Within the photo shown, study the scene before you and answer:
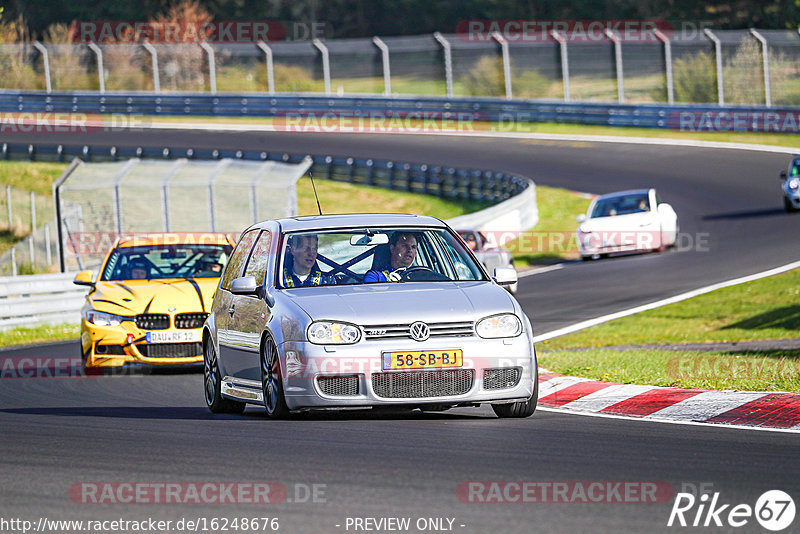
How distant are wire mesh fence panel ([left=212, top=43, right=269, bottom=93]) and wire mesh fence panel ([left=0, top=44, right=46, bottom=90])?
7.34 meters

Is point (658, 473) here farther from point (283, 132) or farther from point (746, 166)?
point (283, 132)

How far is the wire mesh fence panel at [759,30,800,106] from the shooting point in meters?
45.5

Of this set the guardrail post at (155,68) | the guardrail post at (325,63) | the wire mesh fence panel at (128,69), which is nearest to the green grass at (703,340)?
the guardrail post at (325,63)

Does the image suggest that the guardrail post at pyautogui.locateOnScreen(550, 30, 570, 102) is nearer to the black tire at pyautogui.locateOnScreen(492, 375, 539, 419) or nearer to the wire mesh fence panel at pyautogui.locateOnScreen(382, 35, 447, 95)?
the wire mesh fence panel at pyautogui.locateOnScreen(382, 35, 447, 95)

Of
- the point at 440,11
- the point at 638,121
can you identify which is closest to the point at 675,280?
the point at 638,121

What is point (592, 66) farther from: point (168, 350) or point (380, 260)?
point (380, 260)

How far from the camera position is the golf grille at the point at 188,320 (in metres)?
14.0

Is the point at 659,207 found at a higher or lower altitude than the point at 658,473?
lower

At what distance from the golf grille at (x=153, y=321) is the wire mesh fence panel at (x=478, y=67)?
38.9 m

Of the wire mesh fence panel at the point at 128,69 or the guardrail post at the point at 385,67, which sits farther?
the wire mesh fence panel at the point at 128,69

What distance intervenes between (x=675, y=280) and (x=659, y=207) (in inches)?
193

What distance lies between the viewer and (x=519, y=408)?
30.8 feet

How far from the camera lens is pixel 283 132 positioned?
51594 millimetres

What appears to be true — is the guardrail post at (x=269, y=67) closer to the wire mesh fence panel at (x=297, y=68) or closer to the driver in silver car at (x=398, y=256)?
the wire mesh fence panel at (x=297, y=68)
